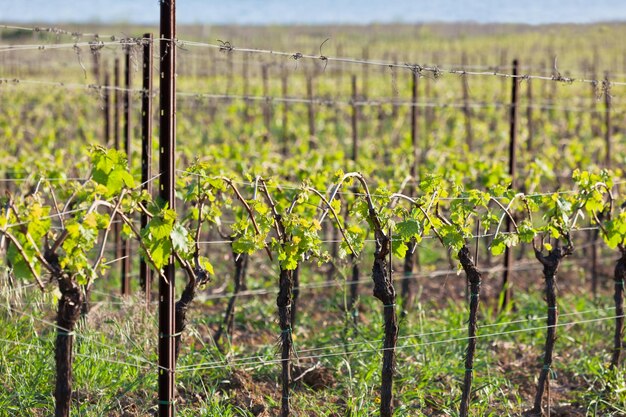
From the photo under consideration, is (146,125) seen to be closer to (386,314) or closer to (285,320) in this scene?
(285,320)

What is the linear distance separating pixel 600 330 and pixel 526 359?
2.96ft

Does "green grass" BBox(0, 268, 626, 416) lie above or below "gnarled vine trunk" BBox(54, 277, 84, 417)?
below

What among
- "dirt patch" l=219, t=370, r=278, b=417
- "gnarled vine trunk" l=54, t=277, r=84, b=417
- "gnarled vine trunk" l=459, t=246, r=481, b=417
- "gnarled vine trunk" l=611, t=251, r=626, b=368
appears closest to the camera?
"gnarled vine trunk" l=54, t=277, r=84, b=417

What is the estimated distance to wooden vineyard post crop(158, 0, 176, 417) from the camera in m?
4.17

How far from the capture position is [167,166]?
4.17 meters

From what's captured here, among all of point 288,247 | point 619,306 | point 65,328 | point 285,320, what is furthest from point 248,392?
point 619,306

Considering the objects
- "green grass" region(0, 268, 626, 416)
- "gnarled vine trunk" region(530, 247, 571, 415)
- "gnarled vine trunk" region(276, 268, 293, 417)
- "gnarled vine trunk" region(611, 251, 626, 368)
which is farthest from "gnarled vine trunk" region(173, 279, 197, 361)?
"gnarled vine trunk" region(611, 251, 626, 368)

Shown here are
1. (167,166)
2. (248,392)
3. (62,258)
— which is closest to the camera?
(62,258)

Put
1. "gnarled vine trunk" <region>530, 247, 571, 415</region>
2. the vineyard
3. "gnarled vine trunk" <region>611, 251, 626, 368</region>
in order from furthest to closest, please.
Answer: "gnarled vine trunk" <region>611, 251, 626, 368</region>
"gnarled vine trunk" <region>530, 247, 571, 415</region>
the vineyard

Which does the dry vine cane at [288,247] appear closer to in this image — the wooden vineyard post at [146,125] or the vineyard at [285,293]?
the vineyard at [285,293]

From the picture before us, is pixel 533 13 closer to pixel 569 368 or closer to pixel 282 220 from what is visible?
pixel 569 368

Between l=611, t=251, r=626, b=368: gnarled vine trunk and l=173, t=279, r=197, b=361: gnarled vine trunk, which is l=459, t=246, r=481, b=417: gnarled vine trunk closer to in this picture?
l=611, t=251, r=626, b=368: gnarled vine trunk

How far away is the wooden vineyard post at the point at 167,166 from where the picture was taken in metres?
4.17

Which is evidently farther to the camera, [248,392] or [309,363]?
[309,363]
